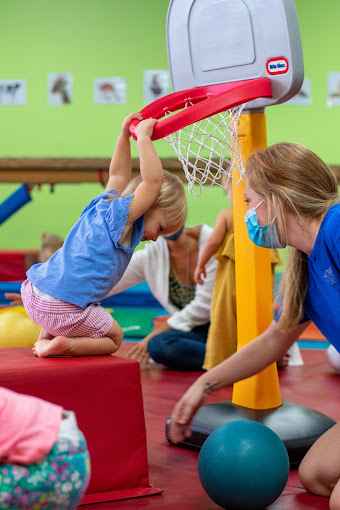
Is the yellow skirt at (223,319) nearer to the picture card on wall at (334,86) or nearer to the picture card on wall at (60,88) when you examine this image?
the picture card on wall at (334,86)

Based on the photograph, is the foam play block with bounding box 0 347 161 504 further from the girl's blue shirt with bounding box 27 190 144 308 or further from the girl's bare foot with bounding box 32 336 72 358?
the girl's blue shirt with bounding box 27 190 144 308

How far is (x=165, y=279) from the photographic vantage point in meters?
3.79

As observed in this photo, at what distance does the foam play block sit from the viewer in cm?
185

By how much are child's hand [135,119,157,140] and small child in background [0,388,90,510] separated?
3.56 ft

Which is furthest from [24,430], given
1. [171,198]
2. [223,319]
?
[223,319]

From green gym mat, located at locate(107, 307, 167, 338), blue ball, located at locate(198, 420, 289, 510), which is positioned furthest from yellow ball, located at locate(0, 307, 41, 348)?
green gym mat, located at locate(107, 307, 167, 338)

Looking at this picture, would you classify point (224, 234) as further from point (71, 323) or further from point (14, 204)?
point (14, 204)

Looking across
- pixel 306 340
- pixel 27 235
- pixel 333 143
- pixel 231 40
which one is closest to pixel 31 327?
pixel 231 40

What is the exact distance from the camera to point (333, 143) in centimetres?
718

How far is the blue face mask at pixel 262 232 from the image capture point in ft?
6.28

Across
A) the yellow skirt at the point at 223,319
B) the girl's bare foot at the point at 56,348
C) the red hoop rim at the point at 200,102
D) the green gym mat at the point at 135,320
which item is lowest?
the green gym mat at the point at 135,320

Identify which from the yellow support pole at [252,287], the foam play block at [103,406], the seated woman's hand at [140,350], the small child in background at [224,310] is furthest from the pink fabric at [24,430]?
the seated woman's hand at [140,350]

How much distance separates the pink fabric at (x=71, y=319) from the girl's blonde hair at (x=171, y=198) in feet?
1.32

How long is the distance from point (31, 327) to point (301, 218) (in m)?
1.60
